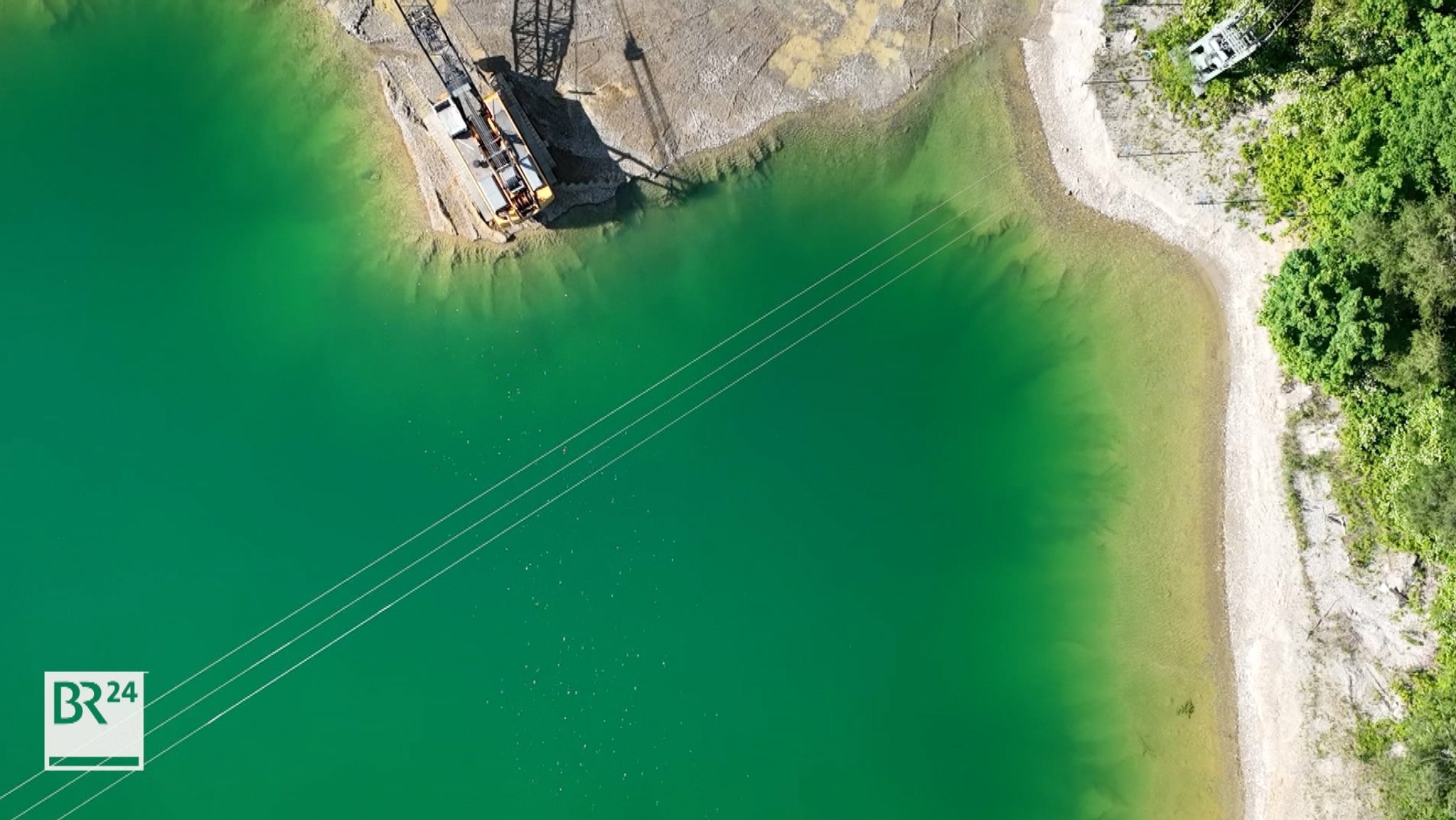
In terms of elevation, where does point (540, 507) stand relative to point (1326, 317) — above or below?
above

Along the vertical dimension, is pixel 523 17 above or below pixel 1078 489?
above

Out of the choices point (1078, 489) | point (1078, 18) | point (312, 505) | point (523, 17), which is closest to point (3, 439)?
point (312, 505)

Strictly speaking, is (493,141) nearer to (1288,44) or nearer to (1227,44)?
(1227,44)

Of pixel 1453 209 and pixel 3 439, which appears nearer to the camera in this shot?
pixel 1453 209

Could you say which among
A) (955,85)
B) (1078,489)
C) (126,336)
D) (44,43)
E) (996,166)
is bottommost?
(1078,489)

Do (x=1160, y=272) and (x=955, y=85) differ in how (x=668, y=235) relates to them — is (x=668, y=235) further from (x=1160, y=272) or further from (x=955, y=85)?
(x=1160, y=272)

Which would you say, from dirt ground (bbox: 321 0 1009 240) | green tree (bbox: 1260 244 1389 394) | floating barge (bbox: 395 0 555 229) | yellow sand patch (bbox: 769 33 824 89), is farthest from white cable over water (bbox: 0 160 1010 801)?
green tree (bbox: 1260 244 1389 394)

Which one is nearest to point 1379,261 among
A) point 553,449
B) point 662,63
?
point 662,63
